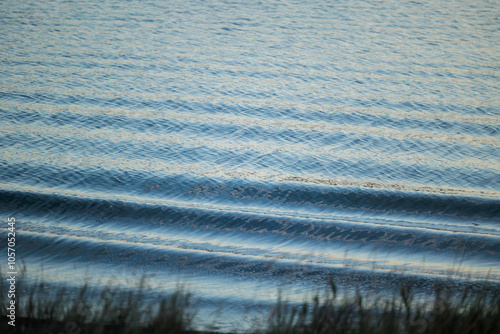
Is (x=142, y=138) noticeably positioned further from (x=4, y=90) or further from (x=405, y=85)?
(x=405, y=85)

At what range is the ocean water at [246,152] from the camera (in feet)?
27.7

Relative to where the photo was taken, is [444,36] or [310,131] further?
[444,36]

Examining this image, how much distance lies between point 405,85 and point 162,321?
14.2 m

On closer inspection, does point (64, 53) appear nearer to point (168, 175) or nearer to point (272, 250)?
point (168, 175)

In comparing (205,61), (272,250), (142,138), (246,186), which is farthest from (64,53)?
(272,250)

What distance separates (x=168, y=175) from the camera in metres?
11.6

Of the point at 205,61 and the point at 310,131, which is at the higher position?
the point at 205,61

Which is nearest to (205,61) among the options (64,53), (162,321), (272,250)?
(64,53)

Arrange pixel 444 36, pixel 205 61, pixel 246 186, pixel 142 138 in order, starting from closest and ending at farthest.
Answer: pixel 246 186 → pixel 142 138 → pixel 205 61 → pixel 444 36

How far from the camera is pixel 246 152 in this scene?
12.9m

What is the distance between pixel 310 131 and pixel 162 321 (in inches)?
386

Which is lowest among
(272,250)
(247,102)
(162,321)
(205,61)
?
(272,250)

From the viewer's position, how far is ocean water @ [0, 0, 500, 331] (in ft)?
27.7

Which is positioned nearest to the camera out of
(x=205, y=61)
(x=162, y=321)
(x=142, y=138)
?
(x=162, y=321)
